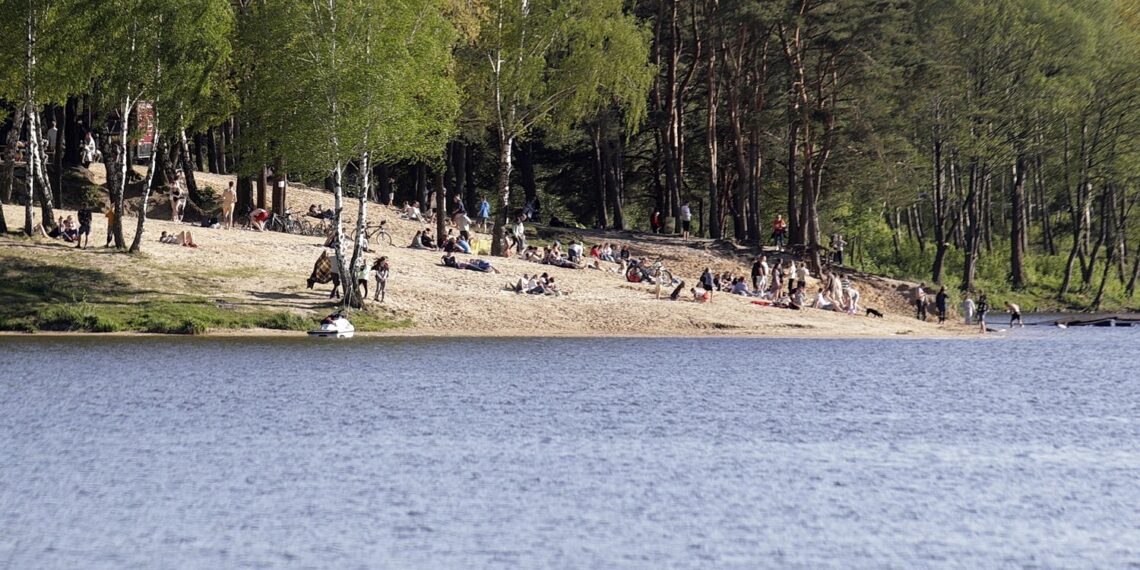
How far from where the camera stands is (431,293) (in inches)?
2040

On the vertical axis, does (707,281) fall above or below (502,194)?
below

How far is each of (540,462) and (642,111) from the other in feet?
151

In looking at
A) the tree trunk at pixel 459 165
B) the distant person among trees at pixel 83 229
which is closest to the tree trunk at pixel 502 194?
the tree trunk at pixel 459 165

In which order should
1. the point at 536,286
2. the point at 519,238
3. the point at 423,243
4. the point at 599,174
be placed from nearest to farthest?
the point at 536,286 < the point at 423,243 < the point at 519,238 < the point at 599,174

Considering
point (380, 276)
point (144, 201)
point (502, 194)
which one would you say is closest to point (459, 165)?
point (502, 194)

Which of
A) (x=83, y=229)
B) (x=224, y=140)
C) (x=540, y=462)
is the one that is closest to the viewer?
(x=540, y=462)

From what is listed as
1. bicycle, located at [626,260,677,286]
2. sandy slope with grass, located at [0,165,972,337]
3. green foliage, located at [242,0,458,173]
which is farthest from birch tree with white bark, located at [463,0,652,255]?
green foliage, located at [242,0,458,173]

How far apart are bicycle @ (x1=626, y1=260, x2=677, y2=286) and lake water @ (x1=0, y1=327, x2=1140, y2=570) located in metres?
18.3

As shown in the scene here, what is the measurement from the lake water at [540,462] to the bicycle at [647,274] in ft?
60.2

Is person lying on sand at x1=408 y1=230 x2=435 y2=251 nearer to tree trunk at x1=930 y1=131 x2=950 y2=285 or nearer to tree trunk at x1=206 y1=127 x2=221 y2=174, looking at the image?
tree trunk at x1=206 y1=127 x2=221 y2=174

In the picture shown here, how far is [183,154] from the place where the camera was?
6375cm

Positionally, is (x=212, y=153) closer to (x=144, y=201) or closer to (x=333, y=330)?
(x=144, y=201)

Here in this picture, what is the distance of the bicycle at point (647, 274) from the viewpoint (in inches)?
2377

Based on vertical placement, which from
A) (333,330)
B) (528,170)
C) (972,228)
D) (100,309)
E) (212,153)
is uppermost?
(212,153)
